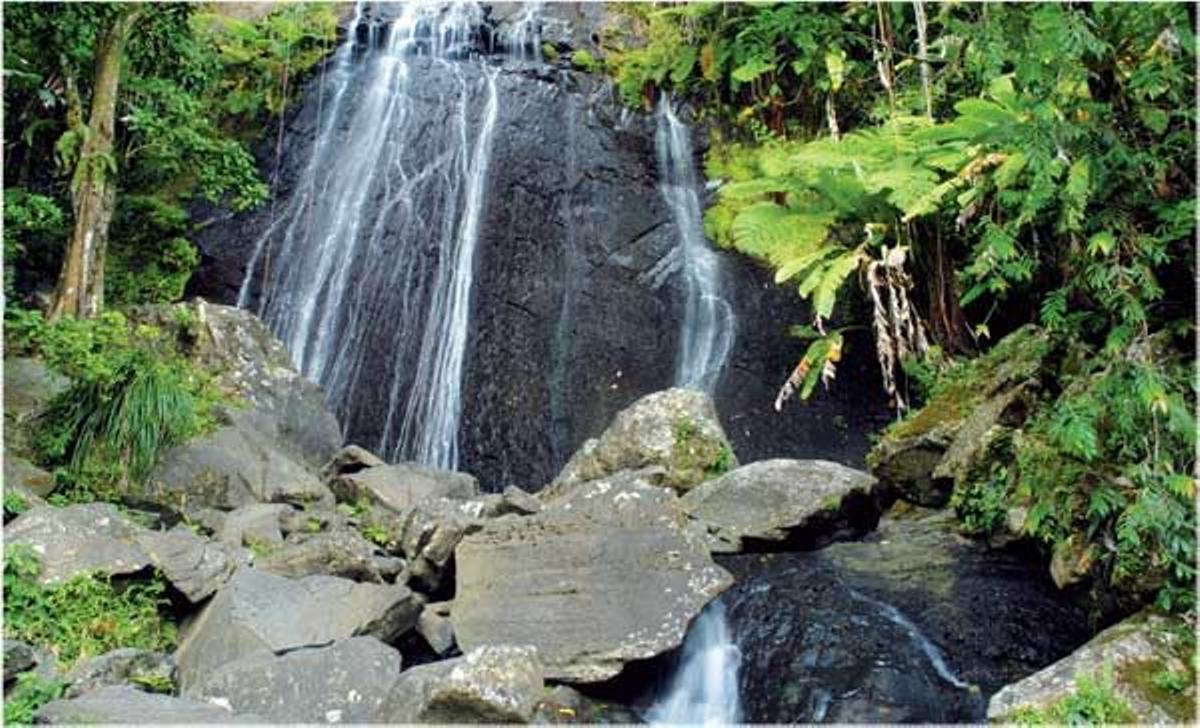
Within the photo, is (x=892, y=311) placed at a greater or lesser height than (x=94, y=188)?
lesser

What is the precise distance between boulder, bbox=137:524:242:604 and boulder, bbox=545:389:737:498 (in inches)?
110

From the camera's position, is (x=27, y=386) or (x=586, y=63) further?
(x=586, y=63)

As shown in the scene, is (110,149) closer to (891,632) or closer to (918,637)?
(891,632)

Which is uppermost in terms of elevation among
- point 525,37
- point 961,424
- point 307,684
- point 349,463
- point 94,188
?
point 525,37

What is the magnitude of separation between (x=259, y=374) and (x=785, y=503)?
492 centimetres

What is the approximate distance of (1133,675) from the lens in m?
3.91

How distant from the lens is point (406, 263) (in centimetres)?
1095

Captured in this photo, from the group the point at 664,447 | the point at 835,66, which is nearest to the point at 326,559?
the point at 664,447

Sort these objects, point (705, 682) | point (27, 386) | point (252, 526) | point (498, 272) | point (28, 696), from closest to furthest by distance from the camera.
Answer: point (28, 696) → point (705, 682) → point (252, 526) → point (27, 386) → point (498, 272)

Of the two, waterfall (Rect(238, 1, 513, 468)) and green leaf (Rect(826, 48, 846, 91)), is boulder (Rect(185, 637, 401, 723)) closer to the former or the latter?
waterfall (Rect(238, 1, 513, 468))

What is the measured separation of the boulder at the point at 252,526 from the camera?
5.87 m

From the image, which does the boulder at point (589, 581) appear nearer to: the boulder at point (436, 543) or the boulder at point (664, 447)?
the boulder at point (436, 543)

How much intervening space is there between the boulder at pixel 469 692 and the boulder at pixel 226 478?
3.05 m

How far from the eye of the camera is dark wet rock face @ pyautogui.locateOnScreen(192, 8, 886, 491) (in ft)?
32.3
